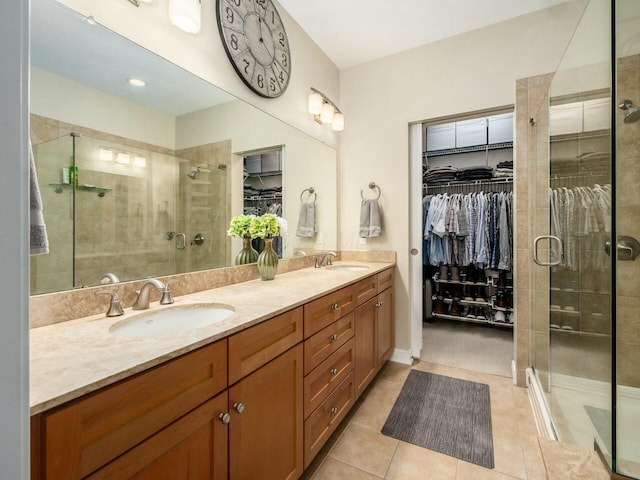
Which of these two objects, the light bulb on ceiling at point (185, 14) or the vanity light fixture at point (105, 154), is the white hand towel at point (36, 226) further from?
the light bulb on ceiling at point (185, 14)

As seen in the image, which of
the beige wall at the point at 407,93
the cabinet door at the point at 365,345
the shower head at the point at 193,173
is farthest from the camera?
the beige wall at the point at 407,93

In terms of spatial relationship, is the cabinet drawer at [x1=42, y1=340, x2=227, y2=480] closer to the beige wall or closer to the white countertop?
the white countertop

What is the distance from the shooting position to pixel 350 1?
6.65 feet

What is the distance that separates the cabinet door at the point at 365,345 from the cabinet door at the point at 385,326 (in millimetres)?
96

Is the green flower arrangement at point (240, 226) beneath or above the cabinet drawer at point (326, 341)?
above

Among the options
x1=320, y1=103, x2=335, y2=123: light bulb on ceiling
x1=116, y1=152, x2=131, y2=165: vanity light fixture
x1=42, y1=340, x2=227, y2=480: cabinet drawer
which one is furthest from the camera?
x1=320, y1=103, x2=335, y2=123: light bulb on ceiling

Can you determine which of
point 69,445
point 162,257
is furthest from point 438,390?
point 69,445

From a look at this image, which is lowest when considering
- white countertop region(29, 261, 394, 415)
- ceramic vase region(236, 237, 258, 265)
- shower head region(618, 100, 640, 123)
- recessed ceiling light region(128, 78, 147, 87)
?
white countertop region(29, 261, 394, 415)

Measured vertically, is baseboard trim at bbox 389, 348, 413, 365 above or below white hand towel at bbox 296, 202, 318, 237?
below

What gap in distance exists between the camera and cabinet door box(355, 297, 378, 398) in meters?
1.82

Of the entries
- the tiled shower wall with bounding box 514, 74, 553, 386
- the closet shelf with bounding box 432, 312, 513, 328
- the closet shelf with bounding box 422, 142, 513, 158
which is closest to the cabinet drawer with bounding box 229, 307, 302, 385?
the tiled shower wall with bounding box 514, 74, 553, 386

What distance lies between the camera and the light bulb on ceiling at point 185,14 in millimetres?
1249

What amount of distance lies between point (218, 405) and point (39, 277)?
71cm

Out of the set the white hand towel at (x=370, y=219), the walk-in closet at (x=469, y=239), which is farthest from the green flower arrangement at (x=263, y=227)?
the walk-in closet at (x=469, y=239)
